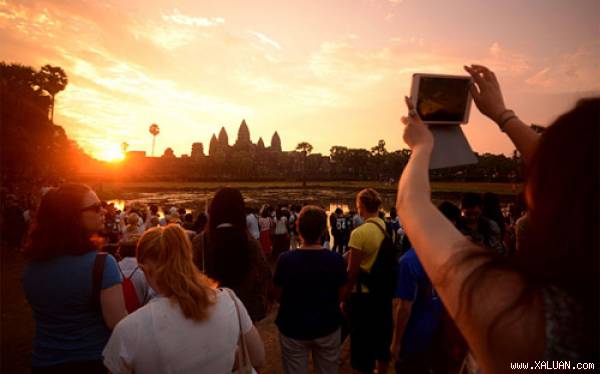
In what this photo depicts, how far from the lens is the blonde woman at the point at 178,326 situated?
5.73ft

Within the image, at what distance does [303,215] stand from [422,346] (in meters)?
1.74

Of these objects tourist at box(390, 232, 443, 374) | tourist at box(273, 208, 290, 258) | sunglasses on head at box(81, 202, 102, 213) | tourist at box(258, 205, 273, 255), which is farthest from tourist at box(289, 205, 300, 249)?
sunglasses on head at box(81, 202, 102, 213)

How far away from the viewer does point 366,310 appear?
398cm

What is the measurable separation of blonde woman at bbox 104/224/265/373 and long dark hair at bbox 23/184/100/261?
0.63 metres

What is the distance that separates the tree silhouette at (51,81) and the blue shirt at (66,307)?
2440cm

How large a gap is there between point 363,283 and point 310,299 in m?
0.91

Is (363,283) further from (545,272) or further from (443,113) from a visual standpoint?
(545,272)

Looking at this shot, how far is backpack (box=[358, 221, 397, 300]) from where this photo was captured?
13.1 feet

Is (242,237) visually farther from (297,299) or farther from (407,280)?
(407,280)

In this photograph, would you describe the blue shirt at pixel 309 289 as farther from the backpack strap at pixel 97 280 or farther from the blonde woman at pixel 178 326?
the backpack strap at pixel 97 280

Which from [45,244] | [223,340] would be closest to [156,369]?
[223,340]

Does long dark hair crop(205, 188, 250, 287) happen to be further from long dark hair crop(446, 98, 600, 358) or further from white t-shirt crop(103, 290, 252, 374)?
long dark hair crop(446, 98, 600, 358)

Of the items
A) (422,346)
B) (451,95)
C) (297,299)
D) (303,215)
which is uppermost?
(451,95)

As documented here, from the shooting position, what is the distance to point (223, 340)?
1.94 metres
